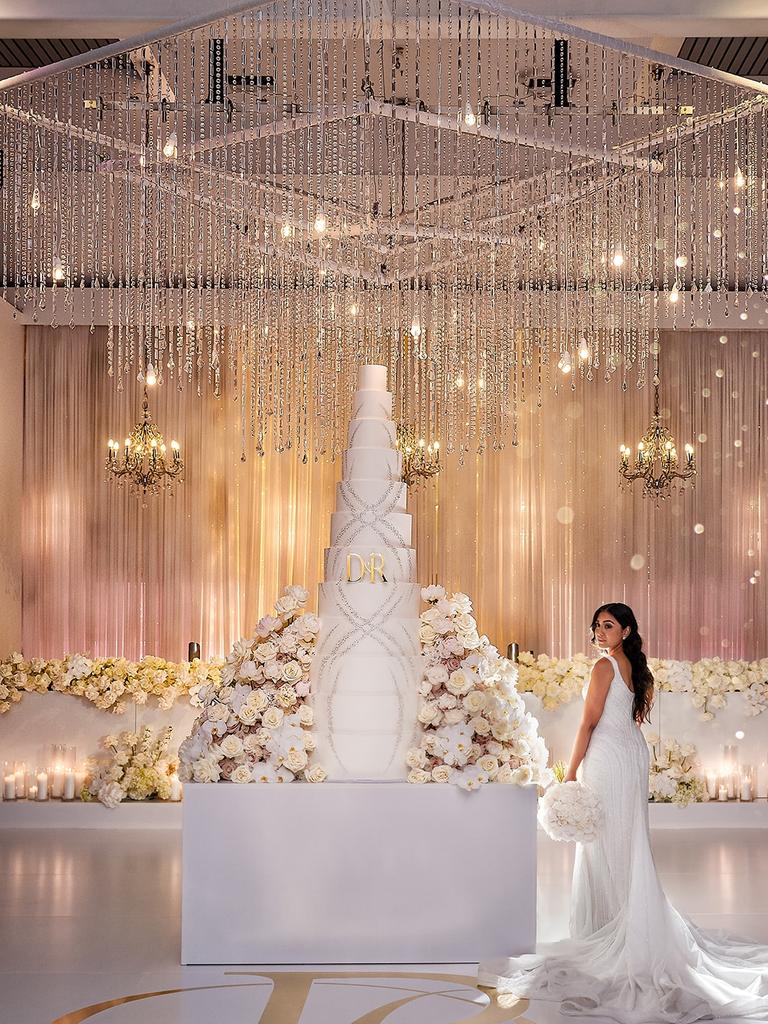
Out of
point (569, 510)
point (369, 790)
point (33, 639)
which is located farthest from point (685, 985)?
point (33, 639)

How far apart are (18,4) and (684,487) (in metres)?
7.78

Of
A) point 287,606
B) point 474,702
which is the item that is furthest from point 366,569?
point 474,702

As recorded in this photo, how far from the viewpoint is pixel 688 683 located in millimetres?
9328

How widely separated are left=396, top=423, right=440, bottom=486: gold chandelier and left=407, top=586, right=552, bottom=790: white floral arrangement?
15.1 ft

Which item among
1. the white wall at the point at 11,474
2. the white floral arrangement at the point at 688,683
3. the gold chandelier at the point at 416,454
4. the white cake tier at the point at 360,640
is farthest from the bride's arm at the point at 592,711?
the white wall at the point at 11,474

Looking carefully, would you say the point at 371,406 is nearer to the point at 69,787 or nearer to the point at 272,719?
the point at 272,719

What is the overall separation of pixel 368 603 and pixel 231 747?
1007mm

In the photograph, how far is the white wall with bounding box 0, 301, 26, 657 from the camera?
10.7 m

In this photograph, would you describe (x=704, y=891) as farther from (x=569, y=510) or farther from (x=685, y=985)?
(x=569, y=510)

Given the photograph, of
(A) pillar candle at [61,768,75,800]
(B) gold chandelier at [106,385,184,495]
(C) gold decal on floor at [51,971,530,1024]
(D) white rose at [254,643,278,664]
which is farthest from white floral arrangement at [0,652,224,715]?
(C) gold decal on floor at [51,971,530,1024]

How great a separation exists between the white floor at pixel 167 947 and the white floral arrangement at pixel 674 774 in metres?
0.58

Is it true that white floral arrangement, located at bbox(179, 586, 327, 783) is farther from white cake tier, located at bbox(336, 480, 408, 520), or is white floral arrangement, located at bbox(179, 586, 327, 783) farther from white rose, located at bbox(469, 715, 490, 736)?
white rose, located at bbox(469, 715, 490, 736)

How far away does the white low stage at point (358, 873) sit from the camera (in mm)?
5371

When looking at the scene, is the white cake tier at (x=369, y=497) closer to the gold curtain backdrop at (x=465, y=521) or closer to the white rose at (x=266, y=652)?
the white rose at (x=266, y=652)
